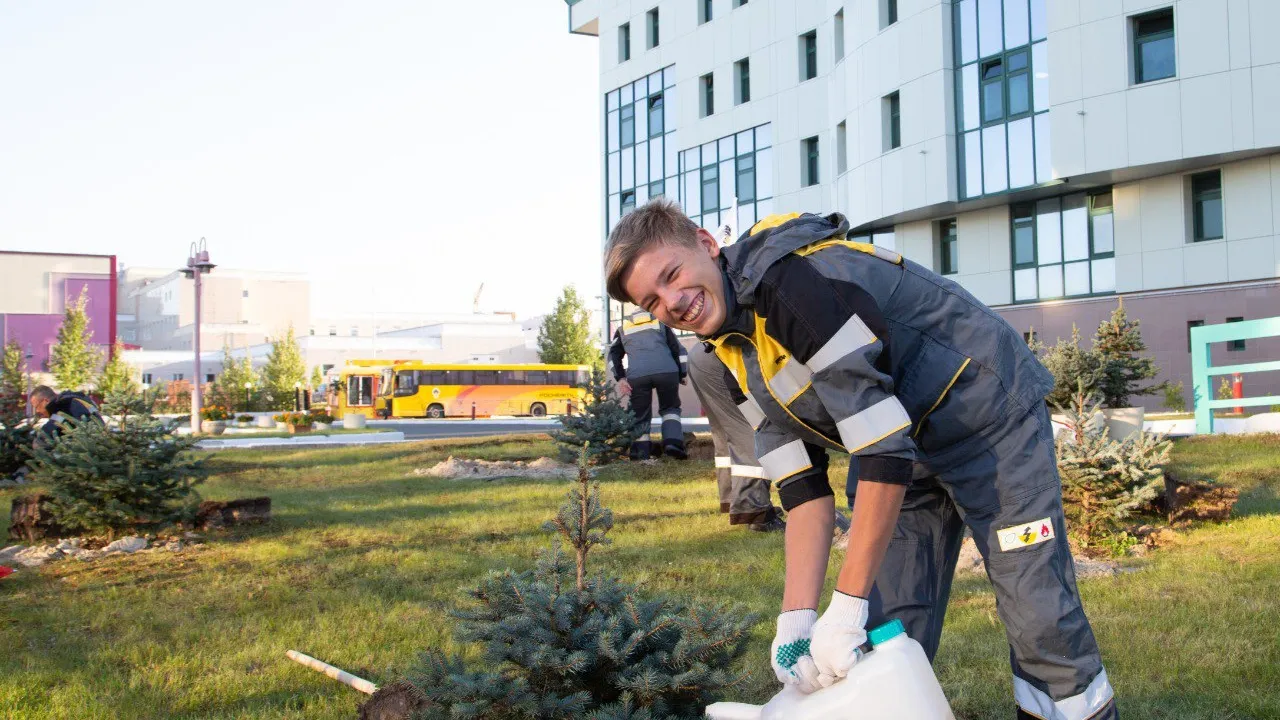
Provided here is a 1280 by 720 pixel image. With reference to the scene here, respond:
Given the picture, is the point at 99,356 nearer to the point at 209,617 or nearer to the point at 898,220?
the point at 898,220

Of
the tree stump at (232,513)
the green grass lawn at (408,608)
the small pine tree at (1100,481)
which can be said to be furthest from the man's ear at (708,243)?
the tree stump at (232,513)

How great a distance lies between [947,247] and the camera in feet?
94.7

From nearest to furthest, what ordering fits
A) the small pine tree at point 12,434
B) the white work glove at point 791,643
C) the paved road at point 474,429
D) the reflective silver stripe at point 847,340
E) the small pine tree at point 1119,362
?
1. the reflective silver stripe at point 847,340
2. the white work glove at point 791,643
3. the small pine tree at point 1119,362
4. the small pine tree at point 12,434
5. the paved road at point 474,429

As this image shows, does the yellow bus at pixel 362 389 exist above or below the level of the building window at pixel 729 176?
below

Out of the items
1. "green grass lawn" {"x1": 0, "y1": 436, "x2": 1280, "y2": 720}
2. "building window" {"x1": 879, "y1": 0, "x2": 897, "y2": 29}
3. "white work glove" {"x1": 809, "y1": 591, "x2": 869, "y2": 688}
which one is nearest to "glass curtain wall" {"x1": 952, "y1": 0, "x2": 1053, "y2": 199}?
"building window" {"x1": 879, "y1": 0, "x2": 897, "y2": 29}

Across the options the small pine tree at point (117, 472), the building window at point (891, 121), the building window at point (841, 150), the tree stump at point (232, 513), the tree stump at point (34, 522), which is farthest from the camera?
the building window at point (841, 150)

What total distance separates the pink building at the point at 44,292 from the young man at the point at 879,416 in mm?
50742

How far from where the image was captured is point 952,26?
1041 inches

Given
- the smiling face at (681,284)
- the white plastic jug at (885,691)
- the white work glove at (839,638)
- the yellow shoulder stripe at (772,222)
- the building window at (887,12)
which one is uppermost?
the building window at (887,12)

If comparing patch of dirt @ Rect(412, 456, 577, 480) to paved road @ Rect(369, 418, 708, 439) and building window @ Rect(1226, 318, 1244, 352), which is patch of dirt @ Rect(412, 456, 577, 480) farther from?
building window @ Rect(1226, 318, 1244, 352)

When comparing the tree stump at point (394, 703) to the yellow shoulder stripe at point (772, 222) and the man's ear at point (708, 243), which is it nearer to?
the man's ear at point (708, 243)

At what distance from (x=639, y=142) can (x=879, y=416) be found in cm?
4047

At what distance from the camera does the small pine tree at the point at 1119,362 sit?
1197 centimetres

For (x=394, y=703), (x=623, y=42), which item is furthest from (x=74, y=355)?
(x=394, y=703)
